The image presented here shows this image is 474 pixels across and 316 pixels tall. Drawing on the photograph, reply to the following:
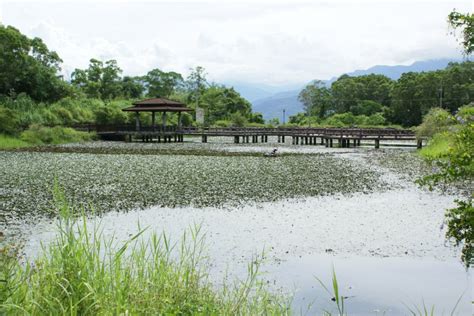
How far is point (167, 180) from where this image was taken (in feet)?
59.2

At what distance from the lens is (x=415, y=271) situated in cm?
812

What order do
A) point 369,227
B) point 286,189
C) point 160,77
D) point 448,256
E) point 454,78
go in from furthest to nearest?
point 160,77 < point 454,78 < point 286,189 < point 369,227 < point 448,256

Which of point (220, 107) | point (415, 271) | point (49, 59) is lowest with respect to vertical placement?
point (415, 271)

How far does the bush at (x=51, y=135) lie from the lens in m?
36.4

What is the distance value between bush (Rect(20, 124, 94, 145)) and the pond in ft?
47.2

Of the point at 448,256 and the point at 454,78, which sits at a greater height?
the point at 454,78

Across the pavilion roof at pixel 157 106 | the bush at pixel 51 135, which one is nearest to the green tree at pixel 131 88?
the pavilion roof at pixel 157 106

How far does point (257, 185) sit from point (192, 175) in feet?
11.0

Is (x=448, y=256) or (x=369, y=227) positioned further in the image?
(x=369, y=227)

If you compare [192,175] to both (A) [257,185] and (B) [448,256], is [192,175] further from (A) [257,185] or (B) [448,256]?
(B) [448,256]

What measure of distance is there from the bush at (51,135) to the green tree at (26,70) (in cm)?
780

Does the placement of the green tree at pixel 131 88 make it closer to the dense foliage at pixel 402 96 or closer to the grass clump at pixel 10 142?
the dense foliage at pixel 402 96

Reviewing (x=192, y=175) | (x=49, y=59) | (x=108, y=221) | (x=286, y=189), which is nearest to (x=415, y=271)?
(x=108, y=221)

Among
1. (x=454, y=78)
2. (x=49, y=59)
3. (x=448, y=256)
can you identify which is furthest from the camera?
(x=454, y=78)
